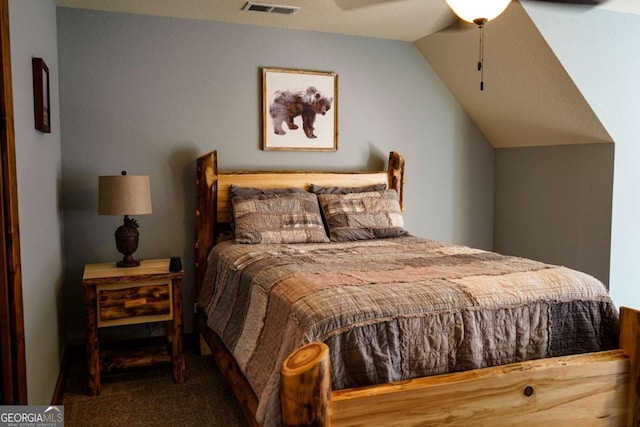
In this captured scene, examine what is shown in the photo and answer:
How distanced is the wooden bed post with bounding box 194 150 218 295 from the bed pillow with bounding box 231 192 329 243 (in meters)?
0.17

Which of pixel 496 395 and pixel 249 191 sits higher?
pixel 249 191

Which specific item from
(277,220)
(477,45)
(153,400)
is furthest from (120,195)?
(477,45)

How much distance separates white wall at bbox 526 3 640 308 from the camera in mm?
3320

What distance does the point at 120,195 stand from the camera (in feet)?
10.3

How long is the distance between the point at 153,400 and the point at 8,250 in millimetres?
1408

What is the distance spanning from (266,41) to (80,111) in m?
1.33

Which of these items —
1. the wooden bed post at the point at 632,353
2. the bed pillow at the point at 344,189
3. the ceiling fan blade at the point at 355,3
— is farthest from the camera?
the bed pillow at the point at 344,189

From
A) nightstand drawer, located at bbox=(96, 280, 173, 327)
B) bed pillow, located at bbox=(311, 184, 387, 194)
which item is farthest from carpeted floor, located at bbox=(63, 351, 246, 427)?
bed pillow, located at bbox=(311, 184, 387, 194)

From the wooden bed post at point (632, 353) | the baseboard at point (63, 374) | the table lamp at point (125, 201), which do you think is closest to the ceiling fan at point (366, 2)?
the table lamp at point (125, 201)

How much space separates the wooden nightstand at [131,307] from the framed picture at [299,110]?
129cm

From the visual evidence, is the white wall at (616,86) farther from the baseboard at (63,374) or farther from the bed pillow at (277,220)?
the baseboard at (63,374)

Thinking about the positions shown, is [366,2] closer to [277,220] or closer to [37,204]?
[277,220]

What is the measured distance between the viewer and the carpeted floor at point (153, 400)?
8.77 feet

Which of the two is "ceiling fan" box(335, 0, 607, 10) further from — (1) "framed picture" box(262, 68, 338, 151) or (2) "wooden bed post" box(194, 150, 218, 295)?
(2) "wooden bed post" box(194, 150, 218, 295)
